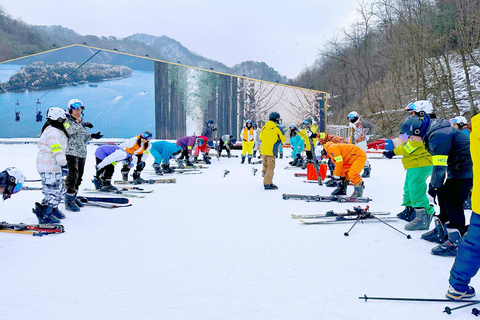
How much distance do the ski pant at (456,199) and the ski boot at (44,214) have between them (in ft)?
16.5

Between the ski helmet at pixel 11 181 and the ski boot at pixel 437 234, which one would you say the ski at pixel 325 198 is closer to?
the ski boot at pixel 437 234

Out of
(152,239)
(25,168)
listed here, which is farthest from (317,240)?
(25,168)

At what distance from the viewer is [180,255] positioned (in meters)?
3.68

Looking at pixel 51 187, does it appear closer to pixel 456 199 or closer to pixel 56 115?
Answer: pixel 56 115

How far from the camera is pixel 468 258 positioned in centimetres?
250

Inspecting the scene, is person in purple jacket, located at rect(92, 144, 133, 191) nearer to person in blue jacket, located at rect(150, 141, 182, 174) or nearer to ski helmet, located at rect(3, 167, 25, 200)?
person in blue jacket, located at rect(150, 141, 182, 174)

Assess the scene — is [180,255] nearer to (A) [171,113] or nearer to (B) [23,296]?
(B) [23,296]

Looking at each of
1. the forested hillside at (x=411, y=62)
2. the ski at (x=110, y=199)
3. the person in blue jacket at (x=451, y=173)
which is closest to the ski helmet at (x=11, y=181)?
the ski at (x=110, y=199)

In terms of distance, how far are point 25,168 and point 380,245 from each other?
1179 cm

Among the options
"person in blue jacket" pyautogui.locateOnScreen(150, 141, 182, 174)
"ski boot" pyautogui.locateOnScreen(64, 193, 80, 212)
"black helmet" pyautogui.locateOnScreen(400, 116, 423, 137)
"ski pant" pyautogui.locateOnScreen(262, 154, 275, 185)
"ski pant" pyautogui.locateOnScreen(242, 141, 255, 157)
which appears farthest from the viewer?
"ski pant" pyautogui.locateOnScreen(242, 141, 255, 157)

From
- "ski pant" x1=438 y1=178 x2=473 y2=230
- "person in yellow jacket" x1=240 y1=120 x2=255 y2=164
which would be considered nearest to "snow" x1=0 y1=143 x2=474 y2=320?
"ski pant" x1=438 y1=178 x2=473 y2=230

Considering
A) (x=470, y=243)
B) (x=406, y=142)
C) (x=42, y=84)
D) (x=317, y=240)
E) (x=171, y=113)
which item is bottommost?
Answer: (x=317, y=240)

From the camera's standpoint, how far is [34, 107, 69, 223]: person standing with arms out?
4648 mm

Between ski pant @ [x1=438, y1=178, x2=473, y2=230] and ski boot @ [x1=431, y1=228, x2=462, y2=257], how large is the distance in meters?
0.07
